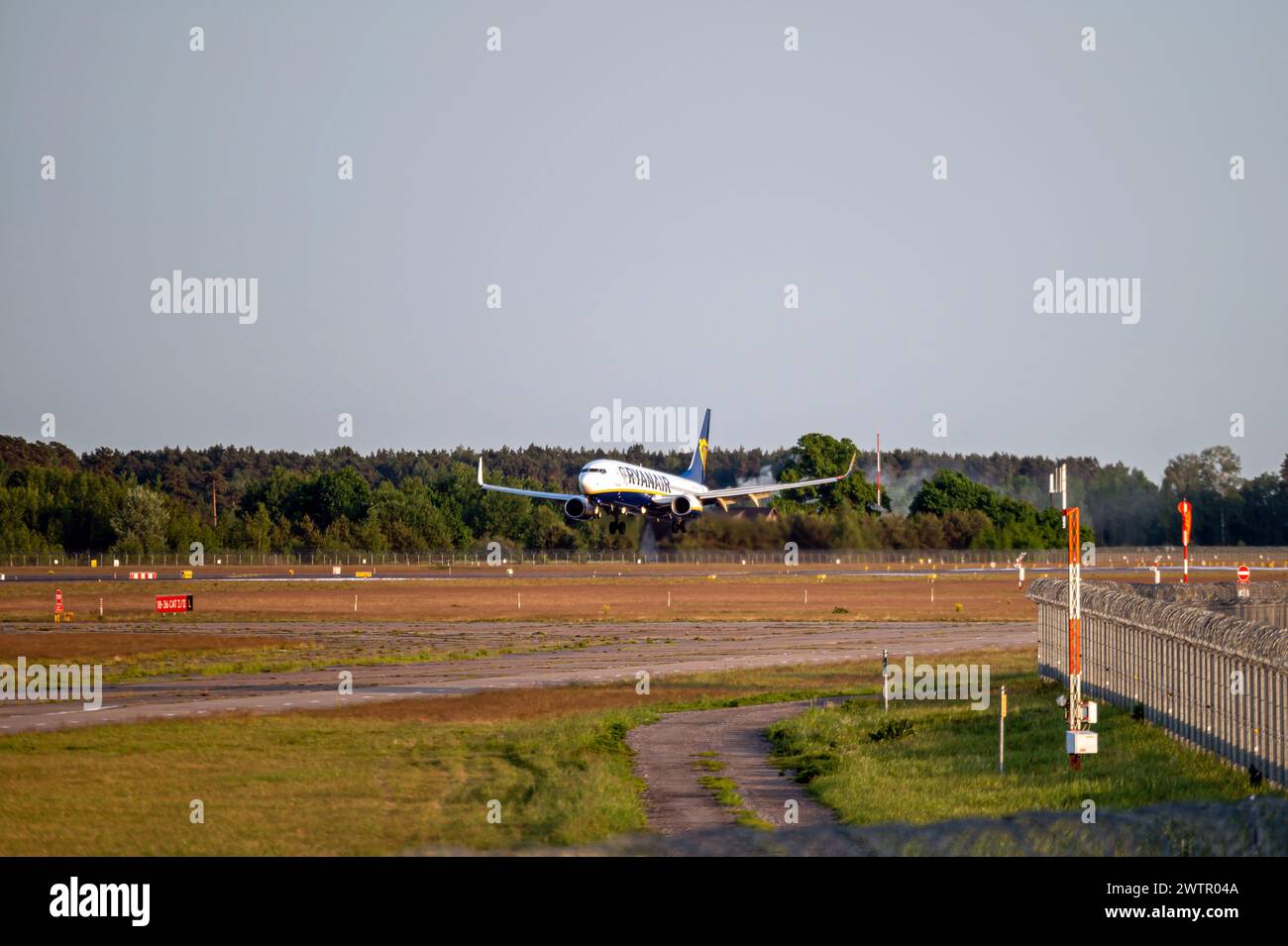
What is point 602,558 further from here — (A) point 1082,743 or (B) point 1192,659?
(A) point 1082,743

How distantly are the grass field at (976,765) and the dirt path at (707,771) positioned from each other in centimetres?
55

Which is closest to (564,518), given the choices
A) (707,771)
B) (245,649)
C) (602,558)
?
(602,558)

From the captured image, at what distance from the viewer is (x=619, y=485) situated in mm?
80000

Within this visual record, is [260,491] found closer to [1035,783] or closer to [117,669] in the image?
[117,669]

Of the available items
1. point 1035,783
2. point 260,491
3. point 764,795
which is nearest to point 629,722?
point 764,795

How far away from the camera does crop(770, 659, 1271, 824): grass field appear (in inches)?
832

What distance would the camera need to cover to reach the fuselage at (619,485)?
259ft

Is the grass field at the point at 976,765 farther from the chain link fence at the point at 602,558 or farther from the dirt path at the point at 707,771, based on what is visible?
the chain link fence at the point at 602,558

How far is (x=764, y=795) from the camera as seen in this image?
77.6 feet

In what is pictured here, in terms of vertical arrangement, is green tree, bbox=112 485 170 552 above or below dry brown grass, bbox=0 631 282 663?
above

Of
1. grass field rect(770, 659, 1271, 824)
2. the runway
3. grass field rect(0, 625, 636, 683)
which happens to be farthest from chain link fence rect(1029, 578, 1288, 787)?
grass field rect(0, 625, 636, 683)

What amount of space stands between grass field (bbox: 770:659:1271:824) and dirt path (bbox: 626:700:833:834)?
0.55 meters

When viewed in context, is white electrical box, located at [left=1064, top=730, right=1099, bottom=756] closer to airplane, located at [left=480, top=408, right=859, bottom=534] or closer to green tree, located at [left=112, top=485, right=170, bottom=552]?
airplane, located at [left=480, top=408, right=859, bottom=534]
